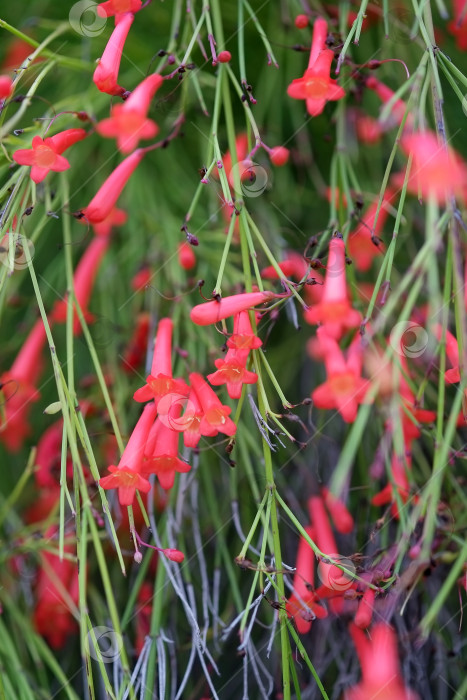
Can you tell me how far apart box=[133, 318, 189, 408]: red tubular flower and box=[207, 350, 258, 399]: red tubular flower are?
34 mm

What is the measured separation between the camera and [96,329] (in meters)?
1.11

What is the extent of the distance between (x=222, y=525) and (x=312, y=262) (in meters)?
0.42

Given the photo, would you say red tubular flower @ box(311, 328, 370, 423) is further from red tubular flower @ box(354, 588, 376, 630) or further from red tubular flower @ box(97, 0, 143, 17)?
red tubular flower @ box(97, 0, 143, 17)

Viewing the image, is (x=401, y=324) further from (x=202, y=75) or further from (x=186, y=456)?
(x=202, y=75)

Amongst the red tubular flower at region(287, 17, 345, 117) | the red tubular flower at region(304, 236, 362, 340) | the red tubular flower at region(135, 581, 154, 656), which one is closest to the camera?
the red tubular flower at region(304, 236, 362, 340)

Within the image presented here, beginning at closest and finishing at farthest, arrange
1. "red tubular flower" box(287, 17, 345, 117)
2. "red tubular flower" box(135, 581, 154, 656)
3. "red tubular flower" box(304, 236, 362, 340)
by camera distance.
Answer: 1. "red tubular flower" box(304, 236, 362, 340)
2. "red tubular flower" box(287, 17, 345, 117)
3. "red tubular flower" box(135, 581, 154, 656)

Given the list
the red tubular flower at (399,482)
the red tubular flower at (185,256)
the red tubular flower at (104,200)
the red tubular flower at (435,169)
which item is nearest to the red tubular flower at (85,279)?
the red tubular flower at (185,256)

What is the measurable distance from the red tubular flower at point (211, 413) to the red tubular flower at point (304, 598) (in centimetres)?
14

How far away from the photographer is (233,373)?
68cm

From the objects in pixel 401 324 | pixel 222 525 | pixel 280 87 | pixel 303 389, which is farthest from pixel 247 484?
pixel 280 87

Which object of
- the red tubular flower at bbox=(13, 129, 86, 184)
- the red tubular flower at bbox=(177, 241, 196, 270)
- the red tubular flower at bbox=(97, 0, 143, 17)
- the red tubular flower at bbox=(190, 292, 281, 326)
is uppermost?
the red tubular flower at bbox=(97, 0, 143, 17)

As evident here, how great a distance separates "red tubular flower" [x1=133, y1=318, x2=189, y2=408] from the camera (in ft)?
2.27

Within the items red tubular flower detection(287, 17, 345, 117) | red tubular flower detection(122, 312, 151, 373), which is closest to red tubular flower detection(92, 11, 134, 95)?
red tubular flower detection(287, 17, 345, 117)

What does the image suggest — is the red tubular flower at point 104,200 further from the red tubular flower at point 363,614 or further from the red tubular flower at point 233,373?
the red tubular flower at point 363,614
